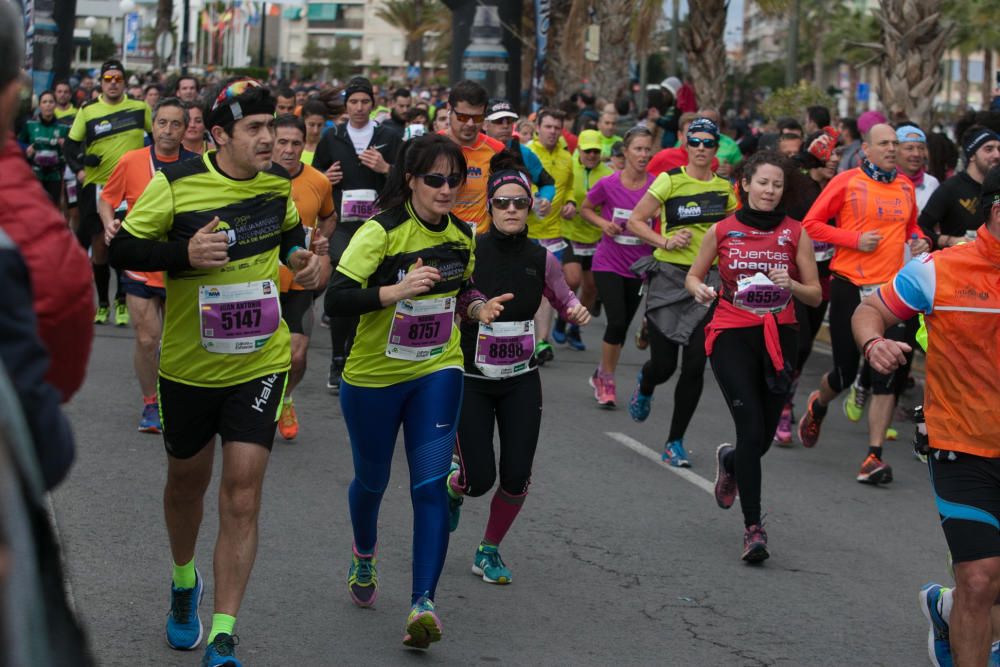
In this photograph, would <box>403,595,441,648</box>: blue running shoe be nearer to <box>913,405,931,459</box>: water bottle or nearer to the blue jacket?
<box>913,405,931,459</box>: water bottle

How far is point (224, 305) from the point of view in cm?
544

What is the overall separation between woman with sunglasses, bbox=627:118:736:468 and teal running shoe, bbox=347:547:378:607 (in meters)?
3.77

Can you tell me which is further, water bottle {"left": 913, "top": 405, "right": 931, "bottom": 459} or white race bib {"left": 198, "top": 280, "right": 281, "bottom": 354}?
white race bib {"left": 198, "top": 280, "right": 281, "bottom": 354}

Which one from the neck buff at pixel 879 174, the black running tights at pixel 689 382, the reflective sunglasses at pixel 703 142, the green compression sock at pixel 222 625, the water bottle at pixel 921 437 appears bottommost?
the green compression sock at pixel 222 625

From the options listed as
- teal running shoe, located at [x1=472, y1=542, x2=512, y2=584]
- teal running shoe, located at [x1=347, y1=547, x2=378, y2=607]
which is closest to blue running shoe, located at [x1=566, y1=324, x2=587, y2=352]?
teal running shoe, located at [x1=472, y1=542, x2=512, y2=584]

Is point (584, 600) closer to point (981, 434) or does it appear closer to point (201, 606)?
point (201, 606)

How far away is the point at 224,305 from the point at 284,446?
387 cm

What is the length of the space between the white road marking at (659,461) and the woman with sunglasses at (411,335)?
3283mm

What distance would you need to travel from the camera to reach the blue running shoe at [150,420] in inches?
364

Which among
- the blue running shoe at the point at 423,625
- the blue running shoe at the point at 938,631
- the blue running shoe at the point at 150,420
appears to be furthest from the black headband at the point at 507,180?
the blue running shoe at the point at 150,420

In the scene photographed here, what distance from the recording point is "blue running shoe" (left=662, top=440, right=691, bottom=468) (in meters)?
9.34

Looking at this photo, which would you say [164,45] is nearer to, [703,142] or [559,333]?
[559,333]

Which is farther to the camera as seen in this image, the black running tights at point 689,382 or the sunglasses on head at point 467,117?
the sunglasses on head at point 467,117

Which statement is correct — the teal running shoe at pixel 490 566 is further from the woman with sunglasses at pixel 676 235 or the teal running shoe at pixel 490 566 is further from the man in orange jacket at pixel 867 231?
the man in orange jacket at pixel 867 231
